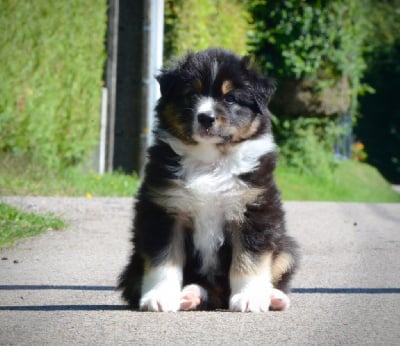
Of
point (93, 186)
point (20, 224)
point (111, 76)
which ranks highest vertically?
point (111, 76)

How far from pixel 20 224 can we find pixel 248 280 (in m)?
4.29

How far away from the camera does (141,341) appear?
473 centimetres

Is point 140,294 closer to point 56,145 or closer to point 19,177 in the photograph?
point 19,177

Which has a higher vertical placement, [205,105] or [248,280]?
[205,105]

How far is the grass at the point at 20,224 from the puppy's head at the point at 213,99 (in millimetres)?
3095

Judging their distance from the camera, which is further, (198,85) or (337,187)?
(337,187)

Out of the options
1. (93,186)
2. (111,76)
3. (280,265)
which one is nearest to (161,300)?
(280,265)

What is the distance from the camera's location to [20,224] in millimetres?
9281

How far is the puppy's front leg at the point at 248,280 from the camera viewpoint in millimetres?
5492

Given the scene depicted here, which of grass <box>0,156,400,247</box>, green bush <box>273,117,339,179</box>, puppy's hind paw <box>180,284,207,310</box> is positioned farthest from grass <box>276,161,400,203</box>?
puppy's hind paw <box>180,284,207,310</box>

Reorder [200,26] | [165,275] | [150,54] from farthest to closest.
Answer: [200,26] < [150,54] < [165,275]

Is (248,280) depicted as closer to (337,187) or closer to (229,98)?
(229,98)

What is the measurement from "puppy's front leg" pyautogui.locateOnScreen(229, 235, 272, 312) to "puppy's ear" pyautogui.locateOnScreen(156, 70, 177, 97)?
3.59 feet

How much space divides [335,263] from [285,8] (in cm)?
1226
